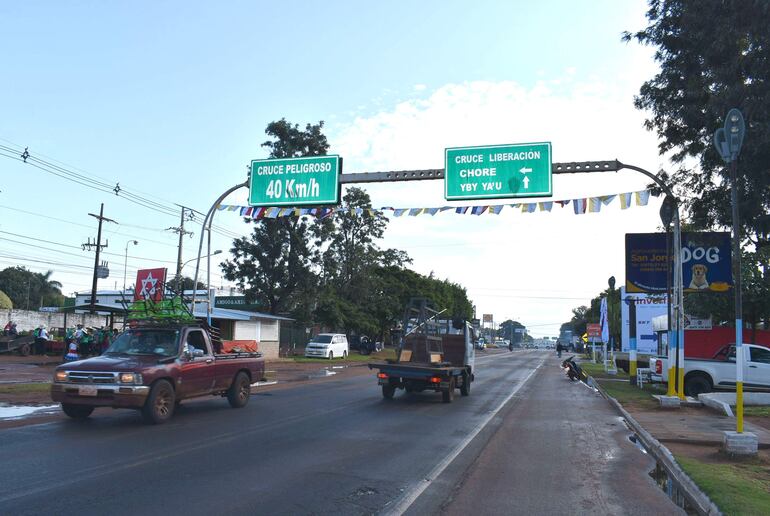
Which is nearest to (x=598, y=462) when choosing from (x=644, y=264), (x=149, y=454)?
(x=149, y=454)

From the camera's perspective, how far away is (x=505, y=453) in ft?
31.9

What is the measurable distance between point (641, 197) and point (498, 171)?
3764mm

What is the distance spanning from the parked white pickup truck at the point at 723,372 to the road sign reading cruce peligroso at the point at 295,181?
12393mm

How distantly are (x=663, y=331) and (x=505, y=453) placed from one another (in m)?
17.4

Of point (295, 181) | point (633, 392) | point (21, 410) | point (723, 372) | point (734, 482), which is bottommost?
point (21, 410)

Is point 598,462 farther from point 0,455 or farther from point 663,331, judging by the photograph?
point 663,331

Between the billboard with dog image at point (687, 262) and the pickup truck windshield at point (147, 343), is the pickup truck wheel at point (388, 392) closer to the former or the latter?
the pickup truck windshield at point (147, 343)

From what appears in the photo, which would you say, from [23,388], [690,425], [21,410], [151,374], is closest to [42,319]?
[23,388]

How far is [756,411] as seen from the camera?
15.7 m

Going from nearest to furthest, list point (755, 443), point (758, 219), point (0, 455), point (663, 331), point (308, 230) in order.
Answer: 1. point (0, 455)
2. point (755, 443)
3. point (758, 219)
4. point (663, 331)
5. point (308, 230)

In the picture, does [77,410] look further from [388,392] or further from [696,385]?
[696,385]

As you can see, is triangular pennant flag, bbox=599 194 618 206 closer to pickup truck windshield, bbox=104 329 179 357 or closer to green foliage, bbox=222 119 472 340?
pickup truck windshield, bbox=104 329 179 357

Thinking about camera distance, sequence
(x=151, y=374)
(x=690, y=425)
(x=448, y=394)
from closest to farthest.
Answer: (x=151, y=374) → (x=690, y=425) → (x=448, y=394)

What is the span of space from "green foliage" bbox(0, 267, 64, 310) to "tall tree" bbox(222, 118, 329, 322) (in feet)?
211
